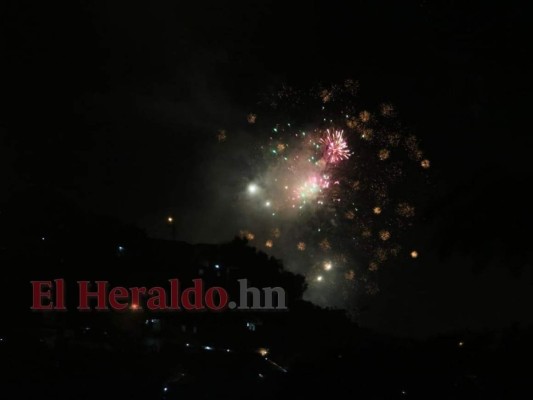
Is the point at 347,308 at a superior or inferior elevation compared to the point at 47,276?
inferior

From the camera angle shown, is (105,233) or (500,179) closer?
(500,179)

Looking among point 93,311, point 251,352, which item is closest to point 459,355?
point 251,352

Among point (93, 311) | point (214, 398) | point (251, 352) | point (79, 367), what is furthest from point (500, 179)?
point (93, 311)

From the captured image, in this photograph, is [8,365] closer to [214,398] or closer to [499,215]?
[214,398]

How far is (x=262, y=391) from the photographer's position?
917cm

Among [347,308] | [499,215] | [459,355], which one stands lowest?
[347,308]

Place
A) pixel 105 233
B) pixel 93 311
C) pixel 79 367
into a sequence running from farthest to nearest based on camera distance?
1. pixel 105 233
2. pixel 93 311
3. pixel 79 367

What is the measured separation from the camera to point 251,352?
33.4 ft

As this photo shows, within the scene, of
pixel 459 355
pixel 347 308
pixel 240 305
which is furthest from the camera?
pixel 347 308

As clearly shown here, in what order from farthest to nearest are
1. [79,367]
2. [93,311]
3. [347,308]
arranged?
[347,308], [93,311], [79,367]

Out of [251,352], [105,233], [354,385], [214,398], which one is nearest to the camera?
[354,385]

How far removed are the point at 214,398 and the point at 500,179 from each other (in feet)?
21.5

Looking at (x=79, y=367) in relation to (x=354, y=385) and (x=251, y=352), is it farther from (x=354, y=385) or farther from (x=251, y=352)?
(x=354, y=385)

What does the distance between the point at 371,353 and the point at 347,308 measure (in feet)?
95.7
